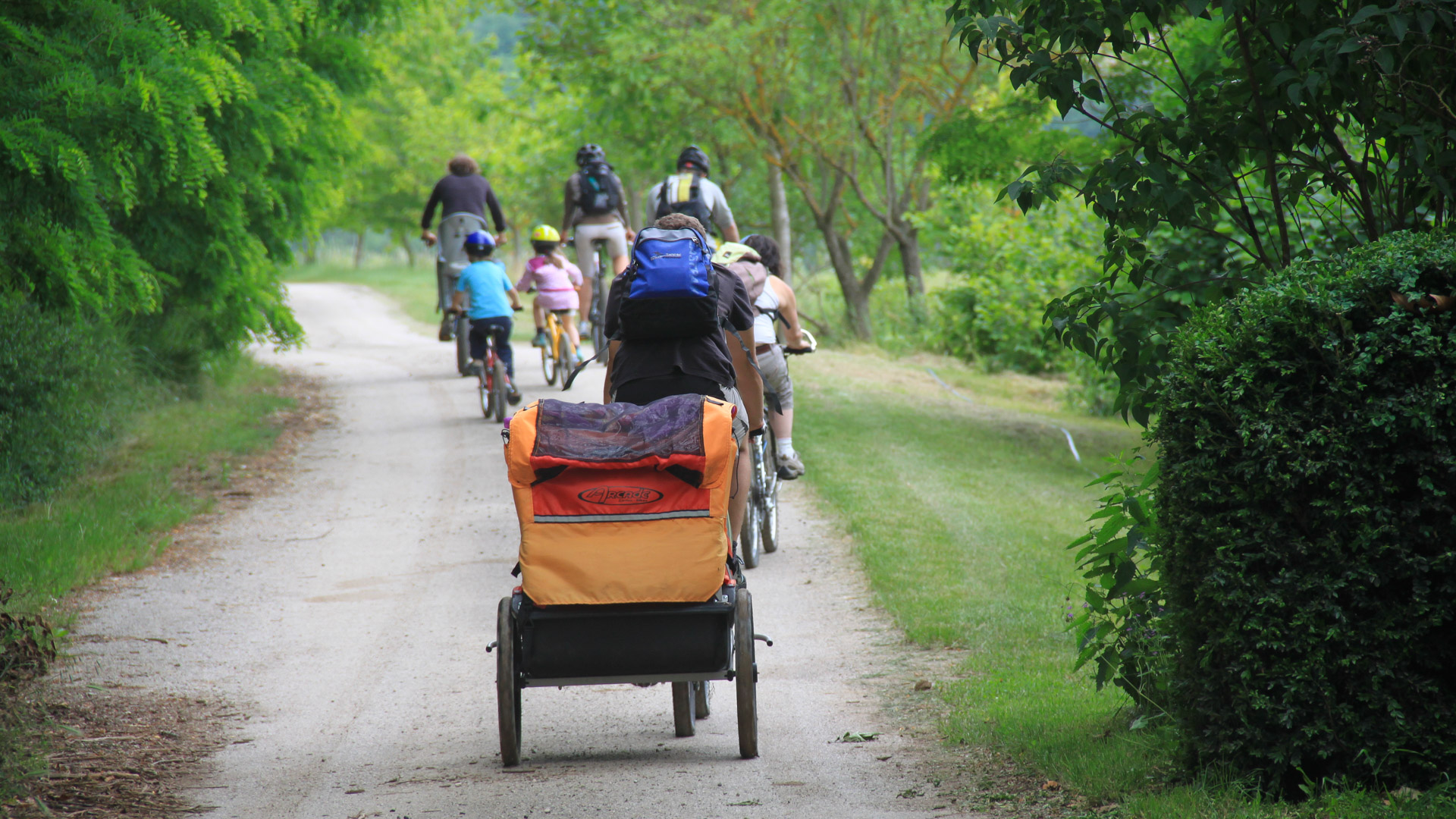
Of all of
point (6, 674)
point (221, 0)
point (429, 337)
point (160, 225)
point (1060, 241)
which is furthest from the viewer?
point (429, 337)

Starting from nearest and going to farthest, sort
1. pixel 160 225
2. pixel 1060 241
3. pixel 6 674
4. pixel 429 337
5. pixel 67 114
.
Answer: pixel 6 674
pixel 67 114
pixel 160 225
pixel 1060 241
pixel 429 337

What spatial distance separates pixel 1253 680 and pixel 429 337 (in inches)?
829

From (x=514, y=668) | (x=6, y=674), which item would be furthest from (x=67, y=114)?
(x=514, y=668)

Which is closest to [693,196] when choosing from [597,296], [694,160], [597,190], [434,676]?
[694,160]

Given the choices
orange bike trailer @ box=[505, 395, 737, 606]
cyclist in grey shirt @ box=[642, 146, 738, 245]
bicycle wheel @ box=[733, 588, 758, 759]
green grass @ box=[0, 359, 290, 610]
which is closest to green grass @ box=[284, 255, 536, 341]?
green grass @ box=[0, 359, 290, 610]

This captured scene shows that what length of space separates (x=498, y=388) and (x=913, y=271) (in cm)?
1644

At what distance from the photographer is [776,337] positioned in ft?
27.1

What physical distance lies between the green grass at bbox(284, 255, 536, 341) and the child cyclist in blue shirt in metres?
8.55

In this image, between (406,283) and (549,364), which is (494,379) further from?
(406,283)

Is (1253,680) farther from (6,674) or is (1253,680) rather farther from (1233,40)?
(6,674)

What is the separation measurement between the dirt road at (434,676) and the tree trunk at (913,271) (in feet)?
54.4

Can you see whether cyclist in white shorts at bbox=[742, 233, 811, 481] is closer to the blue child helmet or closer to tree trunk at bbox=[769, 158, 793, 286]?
the blue child helmet

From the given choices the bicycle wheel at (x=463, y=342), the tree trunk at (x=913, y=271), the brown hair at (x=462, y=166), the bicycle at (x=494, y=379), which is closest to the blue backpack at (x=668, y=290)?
the bicycle at (x=494, y=379)

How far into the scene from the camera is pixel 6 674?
5180 millimetres
